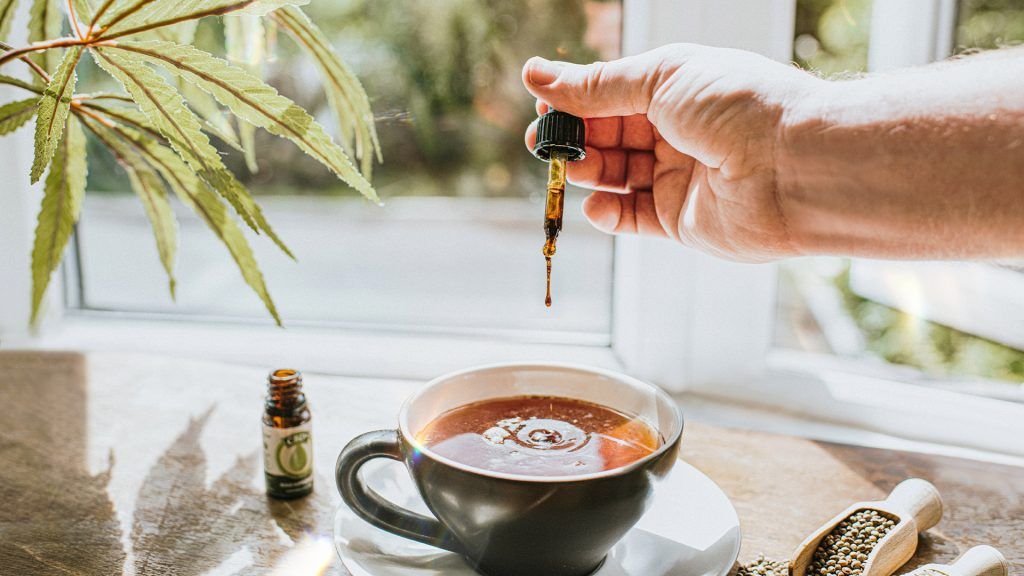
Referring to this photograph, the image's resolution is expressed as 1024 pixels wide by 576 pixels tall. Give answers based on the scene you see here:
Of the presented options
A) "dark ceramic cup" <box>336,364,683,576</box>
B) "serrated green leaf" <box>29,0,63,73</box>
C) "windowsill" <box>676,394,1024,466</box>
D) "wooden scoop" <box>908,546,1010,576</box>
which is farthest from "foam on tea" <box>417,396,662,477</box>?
"serrated green leaf" <box>29,0,63,73</box>

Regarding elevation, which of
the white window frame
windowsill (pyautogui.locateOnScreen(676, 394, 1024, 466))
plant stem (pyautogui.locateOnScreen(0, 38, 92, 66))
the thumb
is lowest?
windowsill (pyautogui.locateOnScreen(676, 394, 1024, 466))

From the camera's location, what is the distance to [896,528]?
0.67 m

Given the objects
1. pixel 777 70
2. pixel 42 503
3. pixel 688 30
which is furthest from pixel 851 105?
pixel 42 503

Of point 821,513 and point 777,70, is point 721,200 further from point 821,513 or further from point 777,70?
point 821,513

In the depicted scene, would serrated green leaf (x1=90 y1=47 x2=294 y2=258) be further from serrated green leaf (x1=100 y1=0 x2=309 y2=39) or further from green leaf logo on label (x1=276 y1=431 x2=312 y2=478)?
green leaf logo on label (x1=276 y1=431 x2=312 y2=478)

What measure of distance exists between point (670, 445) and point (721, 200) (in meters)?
0.32

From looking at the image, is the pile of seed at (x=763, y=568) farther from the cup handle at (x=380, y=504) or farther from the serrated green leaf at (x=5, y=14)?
the serrated green leaf at (x=5, y=14)

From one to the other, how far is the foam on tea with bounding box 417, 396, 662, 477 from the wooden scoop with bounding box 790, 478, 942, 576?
167mm

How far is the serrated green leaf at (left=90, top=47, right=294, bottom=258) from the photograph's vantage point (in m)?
0.65

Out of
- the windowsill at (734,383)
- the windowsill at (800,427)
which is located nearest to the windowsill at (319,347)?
the windowsill at (734,383)

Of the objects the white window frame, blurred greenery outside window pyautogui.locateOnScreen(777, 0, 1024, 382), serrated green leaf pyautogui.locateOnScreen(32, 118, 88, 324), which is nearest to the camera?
serrated green leaf pyautogui.locateOnScreen(32, 118, 88, 324)

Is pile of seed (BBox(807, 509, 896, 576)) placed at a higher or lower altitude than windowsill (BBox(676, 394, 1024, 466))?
higher

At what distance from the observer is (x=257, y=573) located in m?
0.67

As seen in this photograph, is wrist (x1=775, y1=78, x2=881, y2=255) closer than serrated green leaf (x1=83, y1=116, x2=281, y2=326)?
Yes
